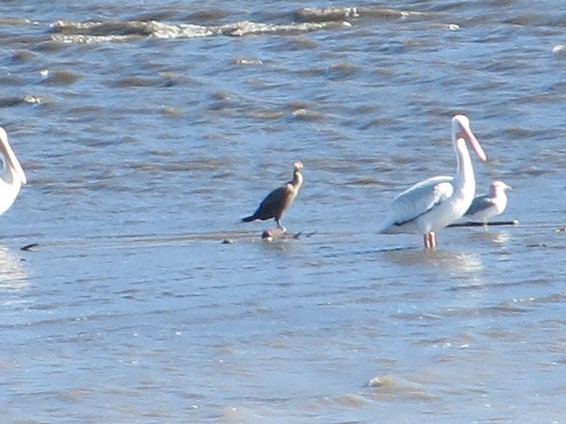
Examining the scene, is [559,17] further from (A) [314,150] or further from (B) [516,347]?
(B) [516,347]

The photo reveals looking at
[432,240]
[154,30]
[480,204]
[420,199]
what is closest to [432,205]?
[420,199]

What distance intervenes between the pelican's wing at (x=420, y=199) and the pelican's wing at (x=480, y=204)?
0.28 meters

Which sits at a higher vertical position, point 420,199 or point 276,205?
point 420,199

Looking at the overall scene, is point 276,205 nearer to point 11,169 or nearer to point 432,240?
point 432,240

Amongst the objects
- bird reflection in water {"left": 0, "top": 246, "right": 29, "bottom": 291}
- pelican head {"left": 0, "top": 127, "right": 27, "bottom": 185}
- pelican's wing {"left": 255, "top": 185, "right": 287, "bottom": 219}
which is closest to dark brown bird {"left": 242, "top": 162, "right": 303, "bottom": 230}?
pelican's wing {"left": 255, "top": 185, "right": 287, "bottom": 219}

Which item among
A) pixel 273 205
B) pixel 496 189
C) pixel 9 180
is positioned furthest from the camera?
pixel 9 180

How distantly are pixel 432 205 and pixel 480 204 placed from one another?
0.59m

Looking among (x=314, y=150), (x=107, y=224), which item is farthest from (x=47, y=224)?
(x=314, y=150)

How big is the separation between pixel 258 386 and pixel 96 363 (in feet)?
2.51

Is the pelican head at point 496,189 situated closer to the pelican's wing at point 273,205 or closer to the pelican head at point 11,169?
the pelican's wing at point 273,205

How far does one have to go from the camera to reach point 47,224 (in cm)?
1200

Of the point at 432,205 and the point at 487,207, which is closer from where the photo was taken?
the point at 432,205

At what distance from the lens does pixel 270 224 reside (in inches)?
475

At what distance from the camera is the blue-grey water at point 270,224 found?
6.64 meters
